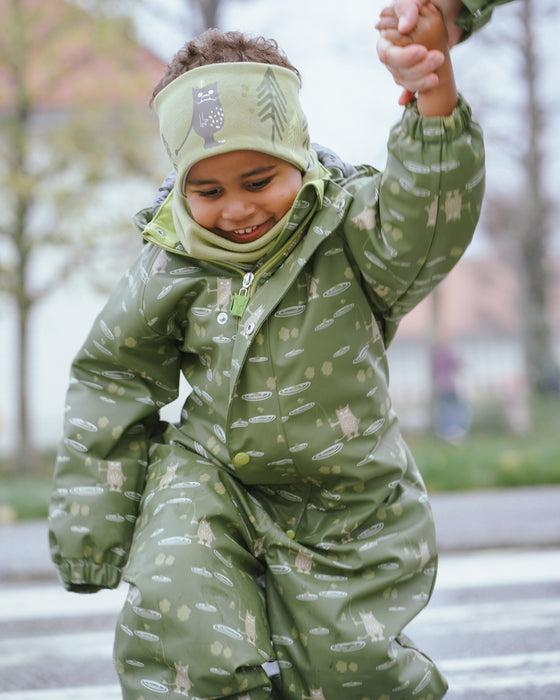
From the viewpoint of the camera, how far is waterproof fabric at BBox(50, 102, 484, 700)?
2074mm

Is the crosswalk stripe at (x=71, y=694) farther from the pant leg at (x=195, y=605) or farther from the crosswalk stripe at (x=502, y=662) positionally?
the pant leg at (x=195, y=605)

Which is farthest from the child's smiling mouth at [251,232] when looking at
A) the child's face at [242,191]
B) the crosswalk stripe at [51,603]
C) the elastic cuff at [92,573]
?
the crosswalk stripe at [51,603]

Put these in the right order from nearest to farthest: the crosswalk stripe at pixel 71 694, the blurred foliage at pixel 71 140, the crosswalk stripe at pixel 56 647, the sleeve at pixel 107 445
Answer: the sleeve at pixel 107 445, the crosswalk stripe at pixel 71 694, the crosswalk stripe at pixel 56 647, the blurred foliage at pixel 71 140

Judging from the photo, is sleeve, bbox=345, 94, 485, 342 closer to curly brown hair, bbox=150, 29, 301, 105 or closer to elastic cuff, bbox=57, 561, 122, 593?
curly brown hair, bbox=150, 29, 301, 105

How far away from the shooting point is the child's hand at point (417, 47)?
174 cm

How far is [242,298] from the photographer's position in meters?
2.18

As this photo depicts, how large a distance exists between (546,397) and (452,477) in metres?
9.51

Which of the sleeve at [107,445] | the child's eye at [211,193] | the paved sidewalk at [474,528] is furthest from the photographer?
the paved sidewalk at [474,528]

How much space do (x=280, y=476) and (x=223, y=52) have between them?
95 cm

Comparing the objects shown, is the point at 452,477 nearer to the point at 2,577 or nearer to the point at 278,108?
the point at 2,577

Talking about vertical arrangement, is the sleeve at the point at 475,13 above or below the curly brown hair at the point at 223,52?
below

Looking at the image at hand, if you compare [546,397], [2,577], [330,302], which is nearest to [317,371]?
[330,302]

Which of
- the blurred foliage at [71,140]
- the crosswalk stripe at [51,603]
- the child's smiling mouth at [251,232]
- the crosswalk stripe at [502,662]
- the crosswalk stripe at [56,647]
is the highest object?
the blurred foliage at [71,140]

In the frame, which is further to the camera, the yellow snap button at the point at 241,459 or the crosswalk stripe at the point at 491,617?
the crosswalk stripe at the point at 491,617
